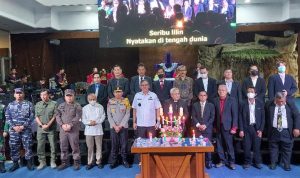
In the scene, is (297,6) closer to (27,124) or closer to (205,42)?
(205,42)

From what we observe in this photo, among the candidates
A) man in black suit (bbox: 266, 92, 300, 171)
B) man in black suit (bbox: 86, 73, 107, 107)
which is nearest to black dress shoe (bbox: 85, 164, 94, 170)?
man in black suit (bbox: 86, 73, 107, 107)

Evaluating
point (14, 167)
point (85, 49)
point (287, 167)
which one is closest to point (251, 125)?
point (287, 167)

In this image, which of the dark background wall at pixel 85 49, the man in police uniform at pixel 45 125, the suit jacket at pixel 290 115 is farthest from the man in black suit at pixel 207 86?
the dark background wall at pixel 85 49

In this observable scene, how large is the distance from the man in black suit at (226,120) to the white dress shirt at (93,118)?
2.07 metres

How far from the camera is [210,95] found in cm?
659

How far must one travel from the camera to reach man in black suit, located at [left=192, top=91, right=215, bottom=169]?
614 centimetres

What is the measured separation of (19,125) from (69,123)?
0.90 meters

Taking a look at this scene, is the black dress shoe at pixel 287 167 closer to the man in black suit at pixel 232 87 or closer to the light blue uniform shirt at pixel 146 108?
the man in black suit at pixel 232 87

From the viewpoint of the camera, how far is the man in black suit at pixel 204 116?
20.1ft

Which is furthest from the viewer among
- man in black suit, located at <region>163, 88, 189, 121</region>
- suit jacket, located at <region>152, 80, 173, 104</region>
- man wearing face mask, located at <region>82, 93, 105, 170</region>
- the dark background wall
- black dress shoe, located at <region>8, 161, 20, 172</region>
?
the dark background wall

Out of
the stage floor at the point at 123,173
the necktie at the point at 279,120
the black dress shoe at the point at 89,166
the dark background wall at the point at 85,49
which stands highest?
the dark background wall at the point at 85,49

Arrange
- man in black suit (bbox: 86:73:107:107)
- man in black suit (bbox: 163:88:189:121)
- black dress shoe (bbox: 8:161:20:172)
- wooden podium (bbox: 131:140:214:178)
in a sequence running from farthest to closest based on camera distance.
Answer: man in black suit (bbox: 86:73:107:107)
black dress shoe (bbox: 8:161:20:172)
man in black suit (bbox: 163:88:189:121)
wooden podium (bbox: 131:140:214:178)

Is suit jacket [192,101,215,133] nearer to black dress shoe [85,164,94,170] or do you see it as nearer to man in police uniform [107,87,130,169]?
man in police uniform [107,87,130,169]

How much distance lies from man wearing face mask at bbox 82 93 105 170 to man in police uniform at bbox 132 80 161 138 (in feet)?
2.26
